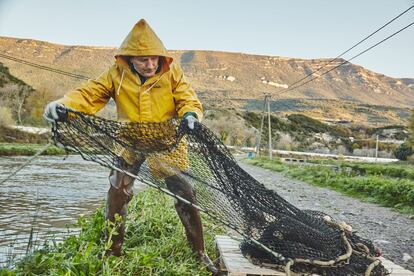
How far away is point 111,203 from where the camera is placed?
12.5ft

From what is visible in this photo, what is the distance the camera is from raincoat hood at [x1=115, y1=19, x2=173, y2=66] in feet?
11.8

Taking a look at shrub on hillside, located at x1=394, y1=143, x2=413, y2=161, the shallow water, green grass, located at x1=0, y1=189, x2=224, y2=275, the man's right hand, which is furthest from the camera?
shrub on hillside, located at x1=394, y1=143, x2=413, y2=161

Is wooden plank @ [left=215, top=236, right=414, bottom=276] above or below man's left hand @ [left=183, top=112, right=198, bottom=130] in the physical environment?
below

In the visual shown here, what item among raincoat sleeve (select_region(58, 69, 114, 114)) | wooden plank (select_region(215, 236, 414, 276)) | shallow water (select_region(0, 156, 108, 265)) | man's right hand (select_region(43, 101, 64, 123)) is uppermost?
raincoat sleeve (select_region(58, 69, 114, 114))

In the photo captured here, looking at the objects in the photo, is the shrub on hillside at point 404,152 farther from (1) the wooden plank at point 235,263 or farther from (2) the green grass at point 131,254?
(1) the wooden plank at point 235,263

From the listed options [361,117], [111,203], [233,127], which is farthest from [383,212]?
[361,117]

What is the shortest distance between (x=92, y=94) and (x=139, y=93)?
16.2 inches

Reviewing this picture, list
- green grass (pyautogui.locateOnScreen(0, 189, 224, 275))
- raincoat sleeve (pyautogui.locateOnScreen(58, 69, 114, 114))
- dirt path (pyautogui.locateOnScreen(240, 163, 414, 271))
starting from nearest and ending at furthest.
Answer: green grass (pyautogui.locateOnScreen(0, 189, 224, 275)), raincoat sleeve (pyautogui.locateOnScreen(58, 69, 114, 114)), dirt path (pyautogui.locateOnScreen(240, 163, 414, 271))

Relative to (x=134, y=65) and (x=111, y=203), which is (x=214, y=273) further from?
(x=134, y=65)

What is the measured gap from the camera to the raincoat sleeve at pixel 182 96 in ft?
12.0

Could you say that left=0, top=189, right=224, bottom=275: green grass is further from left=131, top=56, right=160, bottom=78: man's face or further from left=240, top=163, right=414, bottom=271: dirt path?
left=240, top=163, right=414, bottom=271: dirt path

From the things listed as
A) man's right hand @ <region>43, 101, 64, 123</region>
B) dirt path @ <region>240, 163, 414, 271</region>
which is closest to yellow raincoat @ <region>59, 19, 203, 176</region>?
man's right hand @ <region>43, 101, 64, 123</region>

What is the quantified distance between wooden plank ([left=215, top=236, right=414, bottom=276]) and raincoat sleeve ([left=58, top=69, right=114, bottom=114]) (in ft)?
5.82

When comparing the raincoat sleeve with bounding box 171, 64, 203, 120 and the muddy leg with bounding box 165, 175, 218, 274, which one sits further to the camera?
the muddy leg with bounding box 165, 175, 218, 274
